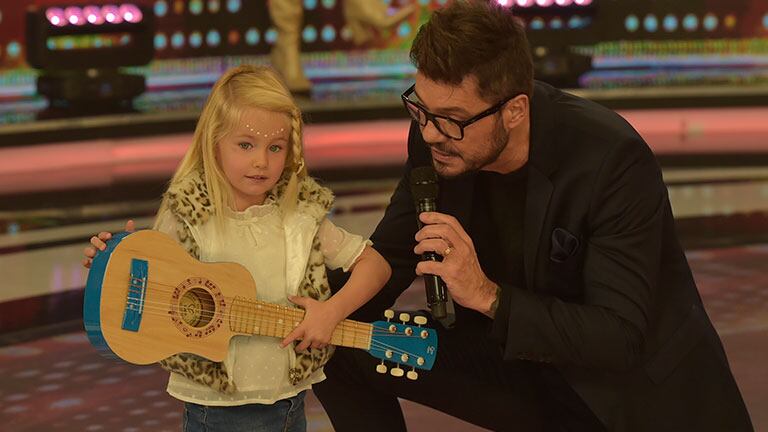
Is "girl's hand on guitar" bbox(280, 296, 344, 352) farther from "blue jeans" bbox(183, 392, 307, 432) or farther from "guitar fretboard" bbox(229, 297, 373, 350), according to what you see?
"blue jeans" bbox(183, 392, 307, 432)

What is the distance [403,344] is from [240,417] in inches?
13.8

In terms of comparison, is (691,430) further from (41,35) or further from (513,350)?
(41,35)

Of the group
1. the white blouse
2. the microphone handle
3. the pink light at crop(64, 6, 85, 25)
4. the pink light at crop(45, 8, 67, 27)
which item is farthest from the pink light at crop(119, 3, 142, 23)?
the microphone handle

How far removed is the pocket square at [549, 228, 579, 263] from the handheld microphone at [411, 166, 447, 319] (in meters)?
0.27

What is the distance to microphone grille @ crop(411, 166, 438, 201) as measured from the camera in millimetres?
2527

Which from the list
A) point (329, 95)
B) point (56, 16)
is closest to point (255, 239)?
point (56, 16)

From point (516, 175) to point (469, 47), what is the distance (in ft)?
1.10

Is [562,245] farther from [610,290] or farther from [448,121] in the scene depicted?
[448,121]

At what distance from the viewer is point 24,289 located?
4871mm

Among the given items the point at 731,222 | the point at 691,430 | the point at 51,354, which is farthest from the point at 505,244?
the point at 731,222

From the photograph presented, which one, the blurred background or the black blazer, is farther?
the blurred background

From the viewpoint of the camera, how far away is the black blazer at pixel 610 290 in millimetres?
2561

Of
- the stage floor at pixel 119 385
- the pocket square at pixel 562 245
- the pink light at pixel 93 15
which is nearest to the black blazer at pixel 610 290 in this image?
the pocket square at pixel 562 245

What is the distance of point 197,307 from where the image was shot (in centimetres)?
246
